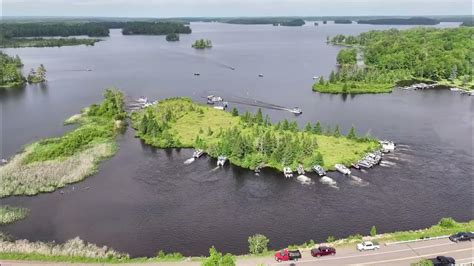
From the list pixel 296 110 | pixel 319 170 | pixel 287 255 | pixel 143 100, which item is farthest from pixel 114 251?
pixel 143 100

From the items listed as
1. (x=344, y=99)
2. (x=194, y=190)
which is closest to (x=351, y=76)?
(x=344, y=99)

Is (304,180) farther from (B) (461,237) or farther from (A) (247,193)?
(B) (461,237)

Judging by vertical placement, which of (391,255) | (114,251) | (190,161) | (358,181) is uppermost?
(391,255)

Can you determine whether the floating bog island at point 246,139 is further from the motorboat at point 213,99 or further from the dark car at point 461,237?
the dark car at point 461,237

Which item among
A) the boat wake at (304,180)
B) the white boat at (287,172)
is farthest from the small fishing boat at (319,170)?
the white boat at (287,172)

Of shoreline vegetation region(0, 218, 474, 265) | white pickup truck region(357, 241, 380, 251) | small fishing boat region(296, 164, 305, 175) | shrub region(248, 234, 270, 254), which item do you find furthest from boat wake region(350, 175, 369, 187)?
shrub region(248, 234, 270, 254)

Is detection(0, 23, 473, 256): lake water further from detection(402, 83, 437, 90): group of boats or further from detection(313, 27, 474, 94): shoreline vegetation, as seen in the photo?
detection(313, 27, 474, 94): shoreline vegetation
